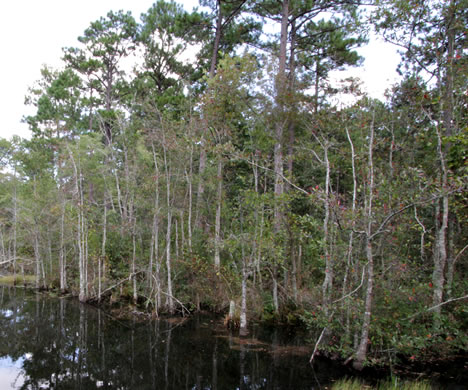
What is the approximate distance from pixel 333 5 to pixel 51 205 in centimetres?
1567

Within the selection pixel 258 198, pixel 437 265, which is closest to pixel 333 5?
pixel 258 198

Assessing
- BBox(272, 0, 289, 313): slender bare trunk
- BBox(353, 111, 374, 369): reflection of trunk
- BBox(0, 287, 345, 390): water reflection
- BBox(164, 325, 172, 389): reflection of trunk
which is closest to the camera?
BBox(353, 111, 374, 369): reflection of trunk

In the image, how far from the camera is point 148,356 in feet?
28.3

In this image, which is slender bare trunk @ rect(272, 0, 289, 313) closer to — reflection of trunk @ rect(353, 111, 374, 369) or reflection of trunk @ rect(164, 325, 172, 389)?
reflection of trunk @ rect(353, 111, 374, 369)

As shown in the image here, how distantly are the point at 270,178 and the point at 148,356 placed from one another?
9.32 metres

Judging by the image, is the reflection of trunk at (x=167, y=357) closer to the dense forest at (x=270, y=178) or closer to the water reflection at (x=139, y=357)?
the water reflection at (x=139, y=357)

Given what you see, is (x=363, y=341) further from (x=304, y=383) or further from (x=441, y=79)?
(x=441, y=79)

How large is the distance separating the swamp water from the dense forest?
3.03ft

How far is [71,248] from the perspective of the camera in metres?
17.2

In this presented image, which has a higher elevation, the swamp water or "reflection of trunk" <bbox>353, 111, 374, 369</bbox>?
"reflection of trunk" <bbox>353, 111, 374, 369</bbox>

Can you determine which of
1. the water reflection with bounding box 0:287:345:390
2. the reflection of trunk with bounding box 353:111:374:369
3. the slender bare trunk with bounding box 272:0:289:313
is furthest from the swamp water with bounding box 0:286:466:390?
the slender bare trunk with bounding box 272:0:289:313

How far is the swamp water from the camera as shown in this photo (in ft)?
23.2

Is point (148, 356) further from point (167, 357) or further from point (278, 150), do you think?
point (278, 150)

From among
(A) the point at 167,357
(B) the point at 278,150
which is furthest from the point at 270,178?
(A) the point at 167,357
